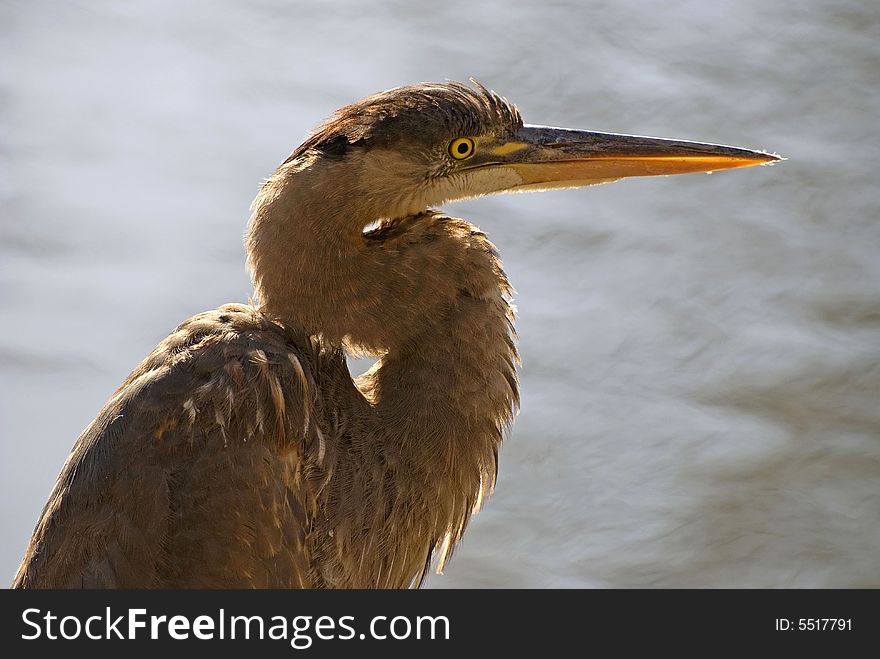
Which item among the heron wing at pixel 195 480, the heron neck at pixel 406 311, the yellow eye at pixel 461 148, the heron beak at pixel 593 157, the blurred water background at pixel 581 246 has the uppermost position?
the blurred water background at pixel 581 246

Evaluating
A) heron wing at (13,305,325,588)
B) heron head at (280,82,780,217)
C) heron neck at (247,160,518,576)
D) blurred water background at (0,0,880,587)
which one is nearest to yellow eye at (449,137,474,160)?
heron head at (280,82,780,217)

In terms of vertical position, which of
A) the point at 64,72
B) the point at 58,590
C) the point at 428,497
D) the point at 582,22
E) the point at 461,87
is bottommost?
the point at 58,590

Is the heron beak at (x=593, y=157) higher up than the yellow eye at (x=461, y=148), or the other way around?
the heron beak at (x=593, y=157)

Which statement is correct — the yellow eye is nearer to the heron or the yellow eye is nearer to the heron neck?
the heron

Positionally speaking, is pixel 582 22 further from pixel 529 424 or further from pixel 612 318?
pixel 529 424

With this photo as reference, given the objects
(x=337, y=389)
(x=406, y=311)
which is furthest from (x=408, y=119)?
(x=337, y=389)

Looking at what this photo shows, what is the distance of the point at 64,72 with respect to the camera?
601 centimetres

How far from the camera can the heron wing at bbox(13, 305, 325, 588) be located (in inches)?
89.2

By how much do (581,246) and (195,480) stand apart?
2875mm

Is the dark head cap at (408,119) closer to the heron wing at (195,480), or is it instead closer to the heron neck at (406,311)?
the heron neck at (406,311)

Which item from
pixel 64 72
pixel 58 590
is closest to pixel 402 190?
pixel 58 590

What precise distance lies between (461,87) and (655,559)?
5.50 ft

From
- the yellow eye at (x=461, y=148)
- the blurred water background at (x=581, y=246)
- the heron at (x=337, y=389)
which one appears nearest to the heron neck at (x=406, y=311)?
the heron at (x=337, y=389)

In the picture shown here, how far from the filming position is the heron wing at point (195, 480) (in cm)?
227
